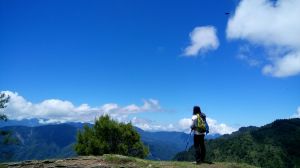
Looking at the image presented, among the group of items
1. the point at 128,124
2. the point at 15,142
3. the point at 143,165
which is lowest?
the point at 143,165

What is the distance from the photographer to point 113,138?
69.1 m

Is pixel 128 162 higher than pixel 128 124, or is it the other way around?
pixel 128 124

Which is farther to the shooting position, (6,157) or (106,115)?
(106,115)

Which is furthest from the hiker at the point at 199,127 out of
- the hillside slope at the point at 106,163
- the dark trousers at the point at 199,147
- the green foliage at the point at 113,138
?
the green foliage at the point at 113,138

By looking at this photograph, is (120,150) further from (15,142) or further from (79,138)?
(15,142)

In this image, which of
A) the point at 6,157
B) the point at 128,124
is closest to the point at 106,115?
the point at 128,124

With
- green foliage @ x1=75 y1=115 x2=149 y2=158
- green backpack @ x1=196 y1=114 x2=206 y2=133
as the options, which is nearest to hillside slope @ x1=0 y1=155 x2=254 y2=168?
green backpack @ x1=196 y1=114 x2=206 y2=133

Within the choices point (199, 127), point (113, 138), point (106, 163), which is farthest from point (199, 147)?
point (113, 138)

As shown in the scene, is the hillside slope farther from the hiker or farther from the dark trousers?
the hiker

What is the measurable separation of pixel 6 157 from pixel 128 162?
20.9 m

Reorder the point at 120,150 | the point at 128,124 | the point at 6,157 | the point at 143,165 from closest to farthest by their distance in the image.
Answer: the point at 143,165
the point at 6,157
the point at 120,150
the point at 128,124

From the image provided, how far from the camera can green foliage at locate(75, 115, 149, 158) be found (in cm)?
6681

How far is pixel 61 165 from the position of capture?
69.6ft

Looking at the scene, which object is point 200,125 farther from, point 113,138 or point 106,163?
point 113,138
